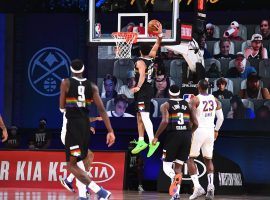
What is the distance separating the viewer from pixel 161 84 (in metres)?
22.4

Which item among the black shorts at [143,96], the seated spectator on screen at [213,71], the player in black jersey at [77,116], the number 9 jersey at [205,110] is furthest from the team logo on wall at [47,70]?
the player in black jersey at [77,116]

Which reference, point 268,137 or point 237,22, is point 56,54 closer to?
point 237,22

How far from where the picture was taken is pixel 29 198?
16.2 meters

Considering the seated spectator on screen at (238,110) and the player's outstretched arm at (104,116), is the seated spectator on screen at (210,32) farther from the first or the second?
the player's outstretched arm at (104,116)

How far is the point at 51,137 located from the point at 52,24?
3.84 meters

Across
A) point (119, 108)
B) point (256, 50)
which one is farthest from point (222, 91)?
point (119, 108)

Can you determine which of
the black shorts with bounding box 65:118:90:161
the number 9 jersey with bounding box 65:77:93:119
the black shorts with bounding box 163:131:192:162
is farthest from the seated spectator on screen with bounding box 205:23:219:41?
the black shorts with bounding box 65:118:90:161

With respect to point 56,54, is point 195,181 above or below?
below

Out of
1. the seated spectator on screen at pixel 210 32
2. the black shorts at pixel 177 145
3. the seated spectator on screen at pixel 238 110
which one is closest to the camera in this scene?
the black shorts at pixel 177 145

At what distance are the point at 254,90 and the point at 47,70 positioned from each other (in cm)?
705

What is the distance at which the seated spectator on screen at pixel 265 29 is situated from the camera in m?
22.8

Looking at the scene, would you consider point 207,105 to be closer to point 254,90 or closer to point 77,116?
point 77,116

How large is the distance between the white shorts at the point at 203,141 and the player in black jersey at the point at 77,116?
4347mm

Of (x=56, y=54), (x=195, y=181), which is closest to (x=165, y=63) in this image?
(x=56, y=54)
